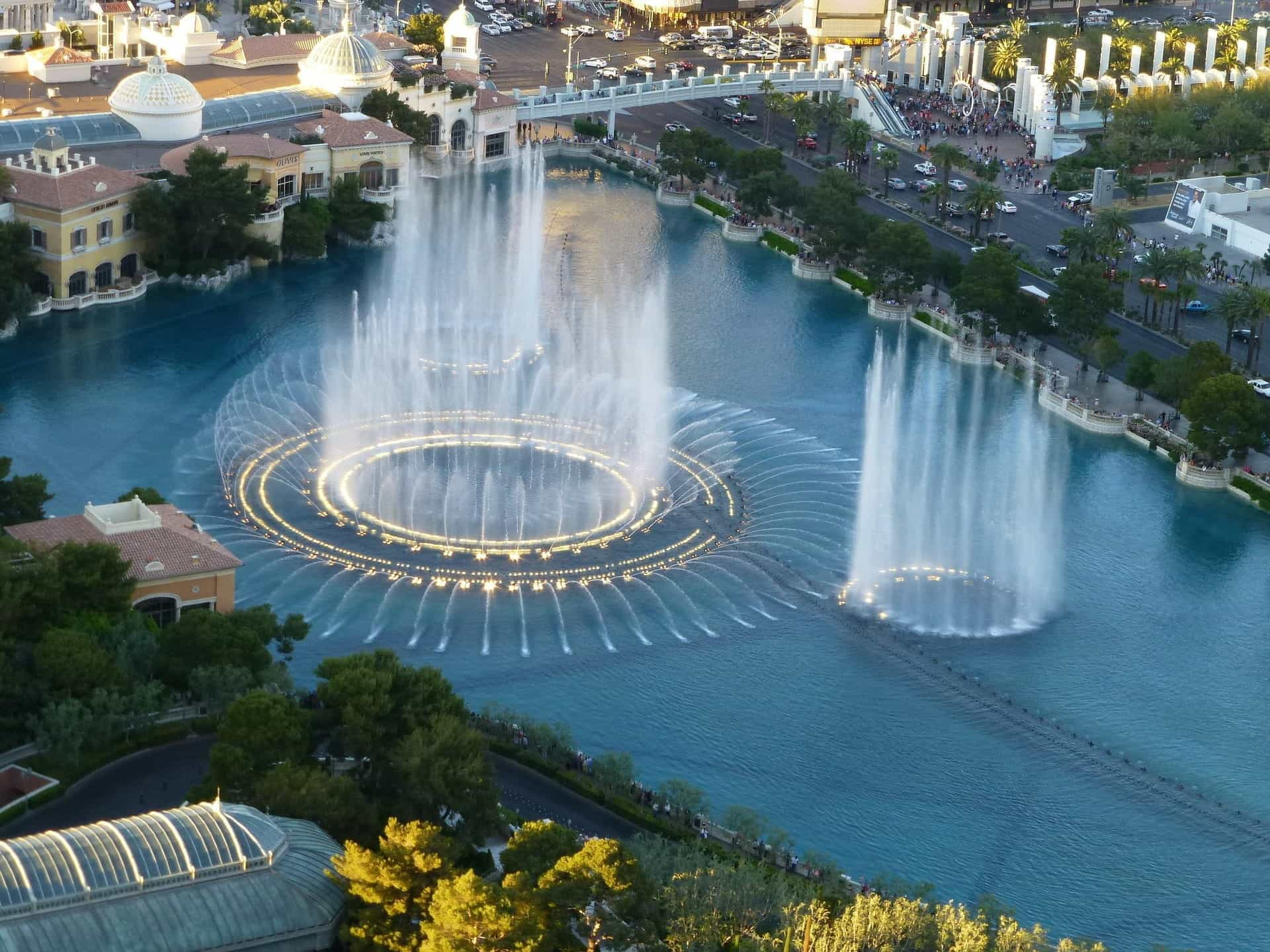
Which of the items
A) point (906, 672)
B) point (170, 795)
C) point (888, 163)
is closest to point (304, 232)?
point (888, 163)

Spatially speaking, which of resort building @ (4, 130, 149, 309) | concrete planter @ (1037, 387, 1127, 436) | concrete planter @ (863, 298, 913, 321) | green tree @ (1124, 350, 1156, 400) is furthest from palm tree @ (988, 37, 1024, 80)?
resort building @ (4, 130, 149, 309)

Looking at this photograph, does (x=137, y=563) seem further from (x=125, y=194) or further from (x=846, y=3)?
(x=846, y=3)

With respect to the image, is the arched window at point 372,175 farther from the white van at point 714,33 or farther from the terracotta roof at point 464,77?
the white van at point 714,33

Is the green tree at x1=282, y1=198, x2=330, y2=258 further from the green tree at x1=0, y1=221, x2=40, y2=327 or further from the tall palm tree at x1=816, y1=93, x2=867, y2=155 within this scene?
the tall palm tree at x1=816, y1=93, x2=867, y2=155

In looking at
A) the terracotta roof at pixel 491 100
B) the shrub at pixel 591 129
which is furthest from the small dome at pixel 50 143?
the shrub at pixel 591 129

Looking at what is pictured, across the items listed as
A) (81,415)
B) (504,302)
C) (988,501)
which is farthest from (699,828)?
(504,302)

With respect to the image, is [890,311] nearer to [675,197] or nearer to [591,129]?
[675,197]
